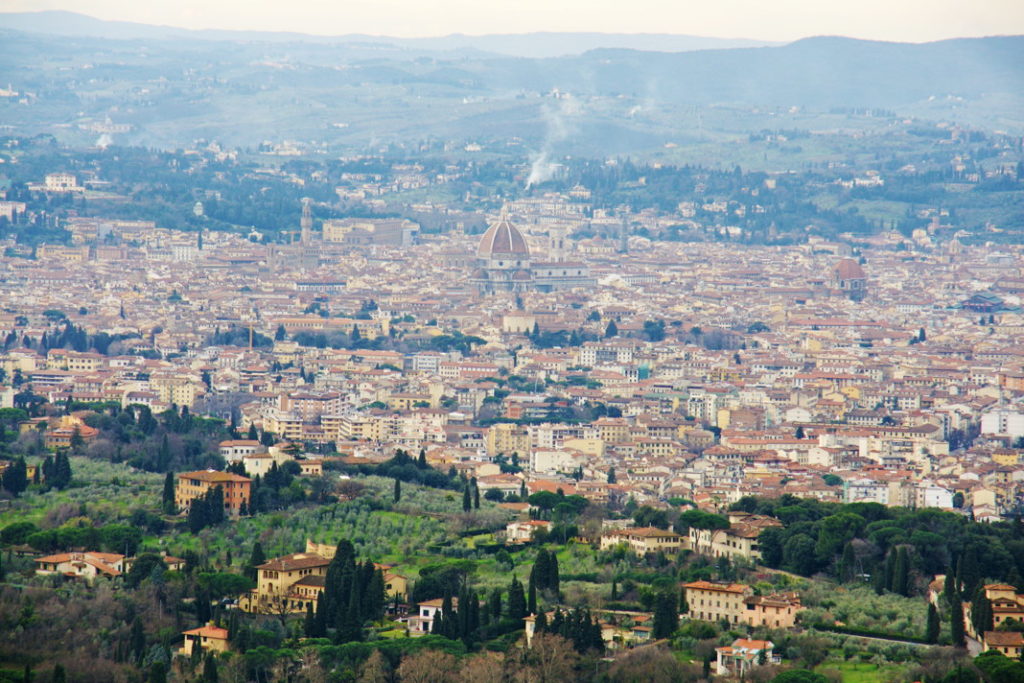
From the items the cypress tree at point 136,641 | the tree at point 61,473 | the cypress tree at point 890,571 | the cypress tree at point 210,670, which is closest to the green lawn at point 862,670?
the cypress tree at point 890,571

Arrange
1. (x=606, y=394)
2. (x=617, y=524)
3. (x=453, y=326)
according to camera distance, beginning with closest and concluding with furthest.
Result: (x=617, y=524)
(x=606, y=394)
(x=453, y=326)

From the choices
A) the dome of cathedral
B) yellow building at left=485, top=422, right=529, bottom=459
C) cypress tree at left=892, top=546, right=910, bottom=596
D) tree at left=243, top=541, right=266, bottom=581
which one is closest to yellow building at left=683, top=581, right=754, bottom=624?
cypress tree at left=892, top=546, right=910, bottom=596

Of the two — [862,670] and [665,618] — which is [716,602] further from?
[862,670]

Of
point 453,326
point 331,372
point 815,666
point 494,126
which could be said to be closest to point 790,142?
point 494,126

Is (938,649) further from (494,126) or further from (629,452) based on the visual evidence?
(494,126)

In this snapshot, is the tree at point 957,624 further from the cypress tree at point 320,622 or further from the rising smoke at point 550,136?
the rising smoke at point 550,136
